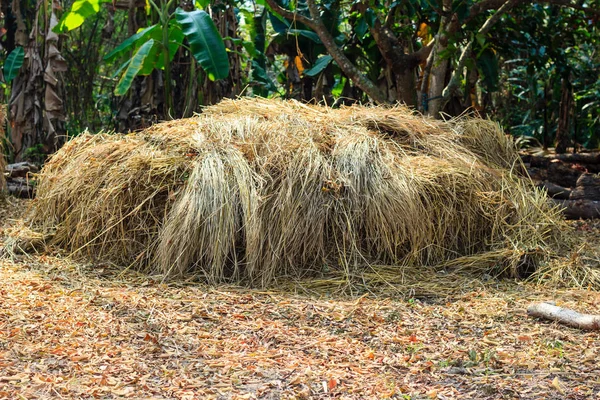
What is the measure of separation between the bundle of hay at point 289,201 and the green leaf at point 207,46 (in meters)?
1.78

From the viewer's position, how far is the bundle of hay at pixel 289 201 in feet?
13.8

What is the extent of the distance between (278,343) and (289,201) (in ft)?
4.09

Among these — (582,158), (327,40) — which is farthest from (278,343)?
(582,158)

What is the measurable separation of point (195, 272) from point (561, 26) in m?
4.96

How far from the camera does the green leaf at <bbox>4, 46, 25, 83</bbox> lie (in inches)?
339

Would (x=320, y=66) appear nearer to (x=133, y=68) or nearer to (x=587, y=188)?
(x=133, y=68)

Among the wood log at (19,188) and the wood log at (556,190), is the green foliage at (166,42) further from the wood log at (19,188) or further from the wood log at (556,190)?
Result: the wood log at (556,190)

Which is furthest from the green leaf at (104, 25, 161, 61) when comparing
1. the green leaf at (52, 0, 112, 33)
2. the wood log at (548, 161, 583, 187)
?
the wood log at (548, 161, 583, 187)

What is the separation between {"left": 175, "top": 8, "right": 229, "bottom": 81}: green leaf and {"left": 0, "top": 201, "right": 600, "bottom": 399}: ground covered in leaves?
9.85ft

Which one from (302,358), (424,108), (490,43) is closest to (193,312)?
(302,358)

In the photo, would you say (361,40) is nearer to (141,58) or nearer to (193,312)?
(141,58)

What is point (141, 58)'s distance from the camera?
7055mm

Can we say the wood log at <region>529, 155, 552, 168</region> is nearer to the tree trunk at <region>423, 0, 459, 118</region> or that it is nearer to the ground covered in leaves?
the tree trunk at <region>423, 0, 459, 118</region>

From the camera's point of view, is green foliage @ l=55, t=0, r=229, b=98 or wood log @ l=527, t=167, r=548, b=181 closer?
green foliage @ l=55, t=0, r=229, b=98
